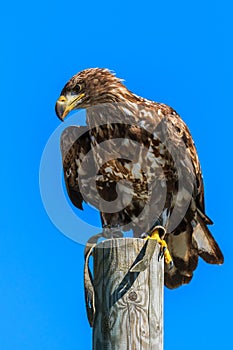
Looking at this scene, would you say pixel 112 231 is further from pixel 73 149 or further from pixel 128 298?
pixel 128 298

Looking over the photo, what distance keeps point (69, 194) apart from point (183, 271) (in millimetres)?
1312

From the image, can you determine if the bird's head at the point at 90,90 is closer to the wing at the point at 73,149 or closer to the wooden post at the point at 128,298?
the wing at the point at 73,149

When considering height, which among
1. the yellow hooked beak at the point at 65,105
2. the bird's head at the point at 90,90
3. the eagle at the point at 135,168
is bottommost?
the eagle at the point at 135,168

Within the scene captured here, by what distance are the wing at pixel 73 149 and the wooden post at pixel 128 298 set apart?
8.12ft

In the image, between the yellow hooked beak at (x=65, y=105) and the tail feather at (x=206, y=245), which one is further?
the tail feather at (x=206, y=245)

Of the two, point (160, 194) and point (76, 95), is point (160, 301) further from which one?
point (76, 95)

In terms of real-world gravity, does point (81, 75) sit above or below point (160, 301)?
above

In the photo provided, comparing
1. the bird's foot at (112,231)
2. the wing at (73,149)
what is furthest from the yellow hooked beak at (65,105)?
the bird's foot at (112,231)

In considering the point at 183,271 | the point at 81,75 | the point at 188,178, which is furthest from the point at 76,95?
the point at 183,271

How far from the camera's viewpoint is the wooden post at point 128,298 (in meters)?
4.98

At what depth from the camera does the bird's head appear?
7.45 meters

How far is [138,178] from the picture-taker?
718 cm

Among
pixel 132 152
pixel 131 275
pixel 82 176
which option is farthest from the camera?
pixel 82 176

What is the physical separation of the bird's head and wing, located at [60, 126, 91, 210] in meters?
0.26
